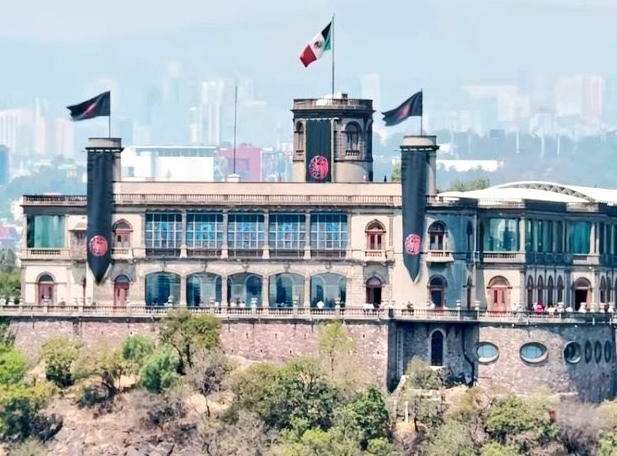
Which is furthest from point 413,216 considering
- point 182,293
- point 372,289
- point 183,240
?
point 182,293

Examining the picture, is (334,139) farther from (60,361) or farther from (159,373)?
(60,361)

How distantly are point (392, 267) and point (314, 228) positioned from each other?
384 centimetres

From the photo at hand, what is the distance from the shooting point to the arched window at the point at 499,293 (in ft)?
490

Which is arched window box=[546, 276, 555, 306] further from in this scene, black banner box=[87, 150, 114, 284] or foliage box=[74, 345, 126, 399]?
foliage box=[74, 345, 126, 399]

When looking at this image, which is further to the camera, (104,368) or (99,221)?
(99,221)

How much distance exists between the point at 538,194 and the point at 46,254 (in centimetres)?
2439

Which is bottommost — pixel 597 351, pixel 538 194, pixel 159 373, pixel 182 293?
pixel 159 373

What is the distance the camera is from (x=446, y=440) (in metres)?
140

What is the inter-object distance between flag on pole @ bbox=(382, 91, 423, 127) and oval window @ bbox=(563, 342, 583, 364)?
12.8 metres

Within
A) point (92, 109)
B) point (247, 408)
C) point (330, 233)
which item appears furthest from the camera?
point (92, 109)

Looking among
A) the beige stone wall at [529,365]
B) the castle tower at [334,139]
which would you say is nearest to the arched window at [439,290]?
the beige stone wall at [529,365]

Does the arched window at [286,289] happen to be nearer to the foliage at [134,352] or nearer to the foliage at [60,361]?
the foliage at [134,352]

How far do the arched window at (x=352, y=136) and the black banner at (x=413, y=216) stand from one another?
560 centimetres

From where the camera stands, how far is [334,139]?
15275 centimetres
